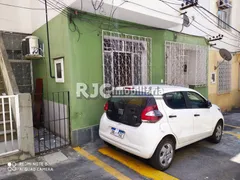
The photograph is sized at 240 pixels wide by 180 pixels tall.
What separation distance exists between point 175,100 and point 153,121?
0.85 meters

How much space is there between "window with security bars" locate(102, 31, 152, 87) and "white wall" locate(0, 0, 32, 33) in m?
3.23

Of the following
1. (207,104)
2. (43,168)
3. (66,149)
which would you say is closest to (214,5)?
(207,104)

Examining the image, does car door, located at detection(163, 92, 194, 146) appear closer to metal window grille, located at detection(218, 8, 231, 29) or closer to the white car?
the white car

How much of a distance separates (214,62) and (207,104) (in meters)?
5.36

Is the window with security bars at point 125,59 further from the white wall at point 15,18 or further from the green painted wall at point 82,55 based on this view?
the white wall at point 15,18

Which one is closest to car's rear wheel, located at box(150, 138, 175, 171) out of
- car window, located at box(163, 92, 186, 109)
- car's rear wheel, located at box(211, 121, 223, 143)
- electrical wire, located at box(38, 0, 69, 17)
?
car window, located at box(163, 92, 186, 109)

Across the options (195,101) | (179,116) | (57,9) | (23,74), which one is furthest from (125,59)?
(23,74)

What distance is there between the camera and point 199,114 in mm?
4035

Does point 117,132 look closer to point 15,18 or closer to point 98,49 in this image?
point 98,49

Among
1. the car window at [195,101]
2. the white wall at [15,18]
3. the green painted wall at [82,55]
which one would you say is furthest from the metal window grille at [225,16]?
the white wall at [15,18]

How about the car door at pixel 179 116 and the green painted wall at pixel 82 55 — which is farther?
the green painted wall at pixel 82 55

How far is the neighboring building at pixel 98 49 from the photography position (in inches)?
172

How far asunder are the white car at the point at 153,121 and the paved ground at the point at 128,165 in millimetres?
358

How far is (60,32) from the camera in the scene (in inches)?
179
